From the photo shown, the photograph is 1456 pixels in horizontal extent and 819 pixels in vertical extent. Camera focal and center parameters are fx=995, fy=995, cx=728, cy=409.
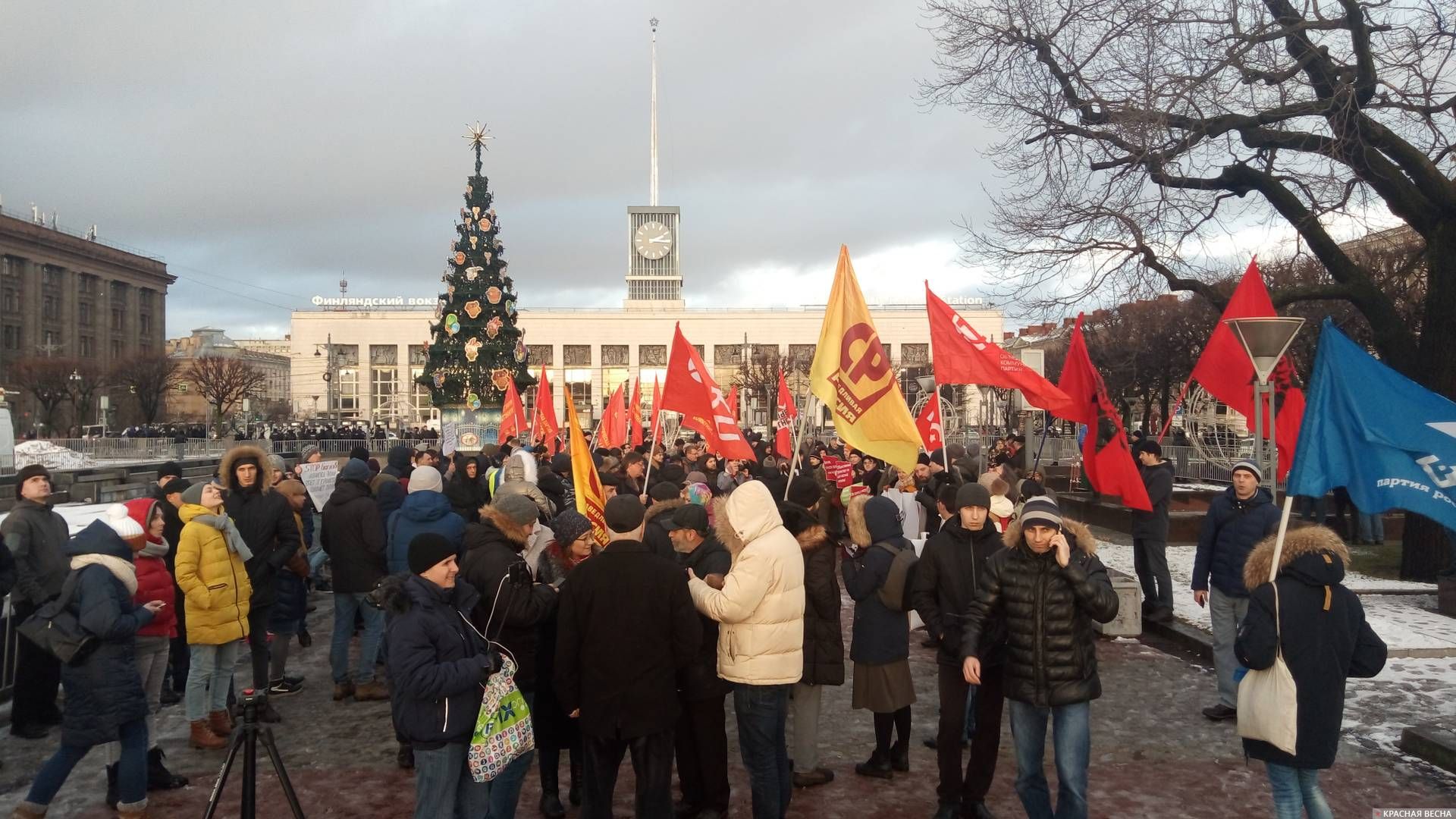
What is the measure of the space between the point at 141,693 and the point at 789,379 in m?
63.8

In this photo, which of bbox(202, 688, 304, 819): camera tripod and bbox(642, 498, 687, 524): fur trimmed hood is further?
bbox(642, 498, 687, 524): fur trimmed hood

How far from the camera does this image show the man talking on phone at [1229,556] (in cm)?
650

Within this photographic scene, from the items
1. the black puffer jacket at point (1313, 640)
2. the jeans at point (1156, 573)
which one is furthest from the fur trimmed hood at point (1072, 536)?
the jeans at point (1156, 573)

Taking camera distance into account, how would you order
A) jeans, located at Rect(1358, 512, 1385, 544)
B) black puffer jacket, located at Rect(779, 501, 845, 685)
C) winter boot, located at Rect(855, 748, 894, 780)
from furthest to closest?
jeans, located at Rect(1358, 512, 1385, 544)
winter boot, located at Rect(855, 748, 894, 780)
black puffer jacket, located at Rect(779, 501, 845, 685)

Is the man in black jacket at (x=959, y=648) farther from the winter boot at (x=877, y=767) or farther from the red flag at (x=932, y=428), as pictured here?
the red flag at (x=932, y=428)

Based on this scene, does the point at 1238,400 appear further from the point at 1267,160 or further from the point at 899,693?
the point at 899,693

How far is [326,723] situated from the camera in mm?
6781

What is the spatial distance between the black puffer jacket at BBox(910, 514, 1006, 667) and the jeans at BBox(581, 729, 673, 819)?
1.52 metres

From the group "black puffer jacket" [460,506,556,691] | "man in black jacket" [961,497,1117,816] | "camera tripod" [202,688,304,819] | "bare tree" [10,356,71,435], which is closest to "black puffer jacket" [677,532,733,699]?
"black puffer jacket" [460,506,556,691]

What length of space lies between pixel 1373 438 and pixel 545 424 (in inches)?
666

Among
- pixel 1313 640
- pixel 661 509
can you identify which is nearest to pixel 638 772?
pixel 661 509

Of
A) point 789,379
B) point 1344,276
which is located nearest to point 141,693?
point 1344,276

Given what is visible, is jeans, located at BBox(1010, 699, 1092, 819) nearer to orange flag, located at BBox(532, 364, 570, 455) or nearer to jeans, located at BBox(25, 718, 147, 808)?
jeans, located at BBox(25, 718, 147, 808)

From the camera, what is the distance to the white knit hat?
513 cm
